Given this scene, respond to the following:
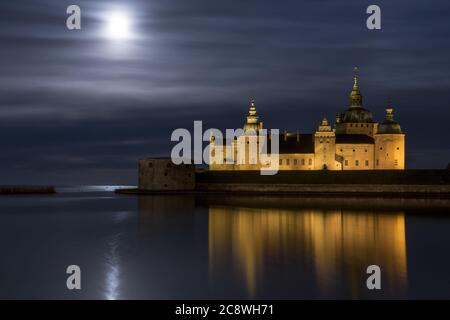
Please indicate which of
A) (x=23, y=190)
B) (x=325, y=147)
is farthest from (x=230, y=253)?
(x=23, y=190)

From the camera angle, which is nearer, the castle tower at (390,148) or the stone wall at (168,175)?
the stone wall at (168,175)

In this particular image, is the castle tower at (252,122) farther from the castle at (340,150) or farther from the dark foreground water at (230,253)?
the dark foreground water at (230,253)

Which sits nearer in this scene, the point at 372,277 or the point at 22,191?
the point at 372,277

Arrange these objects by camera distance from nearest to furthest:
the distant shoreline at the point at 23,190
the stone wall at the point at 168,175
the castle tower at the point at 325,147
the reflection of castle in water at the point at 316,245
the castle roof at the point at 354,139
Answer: the reflection of castle in water at the point at 316,245 → the stone wall at the point at 168,175 → the castle tower at the point at 325,147 → the castle roof at the point at 354,139 → the distant shoreline at the point at 23,190

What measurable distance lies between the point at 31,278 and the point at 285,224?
13.7 m

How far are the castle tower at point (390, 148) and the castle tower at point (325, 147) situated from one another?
4181mm

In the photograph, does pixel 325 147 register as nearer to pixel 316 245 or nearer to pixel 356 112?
pixel 356 112

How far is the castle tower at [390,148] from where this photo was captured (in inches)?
2212

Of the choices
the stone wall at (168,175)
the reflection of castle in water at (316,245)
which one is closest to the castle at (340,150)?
the stone wall at (168,175)

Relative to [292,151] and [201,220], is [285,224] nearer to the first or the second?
[201,220]

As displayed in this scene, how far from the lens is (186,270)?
17.5 m

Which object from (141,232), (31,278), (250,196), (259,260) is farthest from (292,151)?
(31,278)

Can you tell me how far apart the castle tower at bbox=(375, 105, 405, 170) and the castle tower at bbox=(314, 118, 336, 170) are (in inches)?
165

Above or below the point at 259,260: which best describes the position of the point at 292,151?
above
